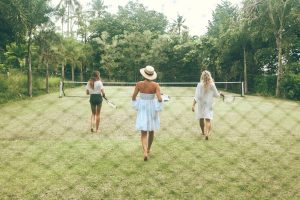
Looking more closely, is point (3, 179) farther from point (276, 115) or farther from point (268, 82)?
point (268, 82)

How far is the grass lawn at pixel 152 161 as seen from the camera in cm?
465

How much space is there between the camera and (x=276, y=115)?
11625 mm

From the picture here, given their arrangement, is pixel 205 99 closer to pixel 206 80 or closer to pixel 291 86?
pixel 206 80

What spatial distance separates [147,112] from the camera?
20.7 feet

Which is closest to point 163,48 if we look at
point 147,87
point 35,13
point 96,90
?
point 35,13

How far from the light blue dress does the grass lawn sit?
0.51 metres

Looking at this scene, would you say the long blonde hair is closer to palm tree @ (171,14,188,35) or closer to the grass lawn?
the grass lawn

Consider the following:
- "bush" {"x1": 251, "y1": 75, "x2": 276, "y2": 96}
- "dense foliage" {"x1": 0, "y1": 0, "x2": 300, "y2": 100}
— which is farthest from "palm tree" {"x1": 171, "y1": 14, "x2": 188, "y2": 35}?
"bush" {"x1": 251, "y1": 75, "x2": 276, "y2": 96}

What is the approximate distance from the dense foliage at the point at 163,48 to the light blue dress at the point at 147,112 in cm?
1114

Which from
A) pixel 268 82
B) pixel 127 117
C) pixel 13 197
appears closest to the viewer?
pixel 13 197

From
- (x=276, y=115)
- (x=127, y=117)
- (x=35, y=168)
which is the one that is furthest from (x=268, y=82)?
(x=35, y=168)

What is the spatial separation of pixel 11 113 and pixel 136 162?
783 cm

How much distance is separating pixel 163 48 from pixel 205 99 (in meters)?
26.1

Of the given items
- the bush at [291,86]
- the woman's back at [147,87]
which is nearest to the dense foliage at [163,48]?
the bush at [291,86]
